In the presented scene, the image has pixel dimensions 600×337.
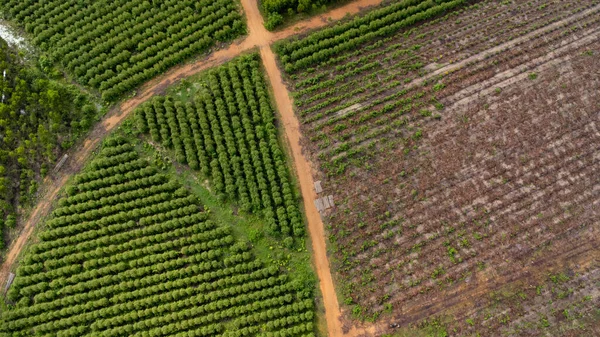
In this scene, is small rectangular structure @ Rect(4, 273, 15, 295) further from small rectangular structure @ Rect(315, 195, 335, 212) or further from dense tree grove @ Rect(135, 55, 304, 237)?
small rectangular structure @ Rect(315, 195, 335, 212)

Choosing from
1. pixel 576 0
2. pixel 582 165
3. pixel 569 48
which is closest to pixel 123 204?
pixel 582 165

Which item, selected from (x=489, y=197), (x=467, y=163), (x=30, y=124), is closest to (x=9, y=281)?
(x=30, y=124)

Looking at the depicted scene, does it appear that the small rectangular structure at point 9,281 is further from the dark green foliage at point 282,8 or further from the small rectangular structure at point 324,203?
the dark green foliage at point 282,8

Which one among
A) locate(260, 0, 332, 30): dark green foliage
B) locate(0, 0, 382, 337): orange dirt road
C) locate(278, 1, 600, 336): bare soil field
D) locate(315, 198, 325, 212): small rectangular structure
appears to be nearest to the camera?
locate(278, 1, 600, 336): bare soil field

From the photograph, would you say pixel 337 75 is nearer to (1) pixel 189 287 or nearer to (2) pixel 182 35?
(2) pixel 182 35

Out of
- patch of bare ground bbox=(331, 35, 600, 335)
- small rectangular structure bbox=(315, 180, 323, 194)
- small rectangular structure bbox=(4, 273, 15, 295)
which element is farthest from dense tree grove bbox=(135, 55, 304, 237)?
small rectangular structure bbox=(4, 273, 15, 295)

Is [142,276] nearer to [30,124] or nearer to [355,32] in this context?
[30,124]
